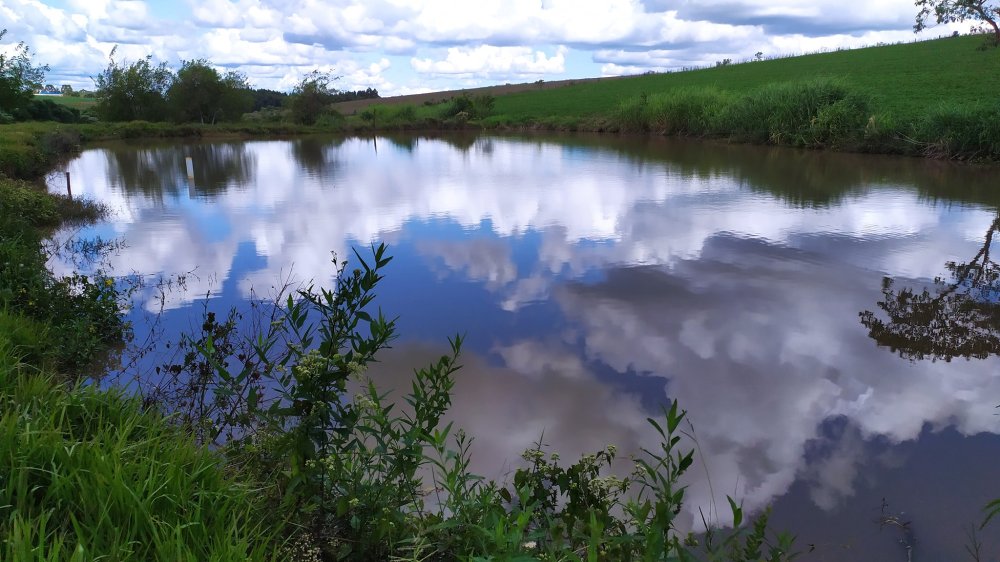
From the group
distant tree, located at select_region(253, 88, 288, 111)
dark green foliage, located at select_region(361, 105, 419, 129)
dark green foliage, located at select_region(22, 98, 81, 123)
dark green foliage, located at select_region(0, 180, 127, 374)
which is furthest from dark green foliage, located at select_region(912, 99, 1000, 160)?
distant tree, located at select_region(253, 88, 288, 111)

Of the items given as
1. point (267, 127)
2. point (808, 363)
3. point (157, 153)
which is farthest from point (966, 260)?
point (267, 127)

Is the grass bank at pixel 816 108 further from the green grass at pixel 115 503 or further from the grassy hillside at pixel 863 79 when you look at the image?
the green grass at pixel 115 503

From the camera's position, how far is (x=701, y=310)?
22.3 ft

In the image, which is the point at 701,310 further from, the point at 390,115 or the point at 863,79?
the point at 390,115

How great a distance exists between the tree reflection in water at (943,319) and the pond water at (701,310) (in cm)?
3

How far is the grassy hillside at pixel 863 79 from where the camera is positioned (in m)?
A: 26.2

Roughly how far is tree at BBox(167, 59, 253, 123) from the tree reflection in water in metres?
47.1

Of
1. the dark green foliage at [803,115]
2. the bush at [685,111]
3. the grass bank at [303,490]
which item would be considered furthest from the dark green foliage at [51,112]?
the grass bank at [303,490]

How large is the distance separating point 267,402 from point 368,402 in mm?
2609

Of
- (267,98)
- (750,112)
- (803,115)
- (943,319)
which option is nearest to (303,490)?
(943,319)

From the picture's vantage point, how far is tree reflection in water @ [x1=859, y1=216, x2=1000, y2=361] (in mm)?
5840

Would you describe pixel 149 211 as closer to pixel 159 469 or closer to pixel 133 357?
pixel 133 357

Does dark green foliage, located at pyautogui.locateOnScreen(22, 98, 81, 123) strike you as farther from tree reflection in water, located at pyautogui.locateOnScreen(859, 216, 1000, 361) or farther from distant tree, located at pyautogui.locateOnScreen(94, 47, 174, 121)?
tree reflection in water, located at pyautogui.locateOnScreen(859, 216, 1000, 361)

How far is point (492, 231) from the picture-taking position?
428 inches
